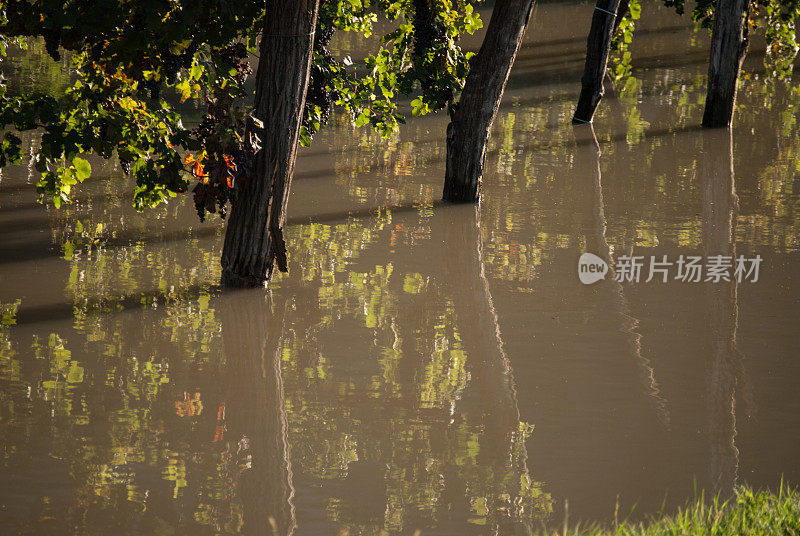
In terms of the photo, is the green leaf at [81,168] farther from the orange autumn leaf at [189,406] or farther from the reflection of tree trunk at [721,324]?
the reflection of tree trunk at [721,324]

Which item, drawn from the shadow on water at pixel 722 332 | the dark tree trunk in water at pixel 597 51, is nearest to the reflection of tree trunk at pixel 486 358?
the shadow on water at pixel 722 332

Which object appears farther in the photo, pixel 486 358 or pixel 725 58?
pixel 725 58

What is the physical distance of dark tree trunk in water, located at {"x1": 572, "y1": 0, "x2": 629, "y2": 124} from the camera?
553 inches

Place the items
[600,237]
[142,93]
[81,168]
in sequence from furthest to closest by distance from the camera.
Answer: [600,237], [81,168], [142,93]

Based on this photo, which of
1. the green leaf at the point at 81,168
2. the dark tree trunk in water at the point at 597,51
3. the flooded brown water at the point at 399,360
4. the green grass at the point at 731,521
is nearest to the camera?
the green grass at the point at 731,521

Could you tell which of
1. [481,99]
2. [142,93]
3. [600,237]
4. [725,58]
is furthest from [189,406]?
[725,58]

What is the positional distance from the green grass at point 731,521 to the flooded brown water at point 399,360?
18 cm

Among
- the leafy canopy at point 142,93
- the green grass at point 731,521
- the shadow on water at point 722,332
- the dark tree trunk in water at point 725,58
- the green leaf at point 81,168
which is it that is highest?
the dark tree trunk in water at point 725,58

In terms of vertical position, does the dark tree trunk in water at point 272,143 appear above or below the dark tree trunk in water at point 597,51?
below

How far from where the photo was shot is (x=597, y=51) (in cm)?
1428

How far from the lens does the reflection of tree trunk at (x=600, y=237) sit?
602cm

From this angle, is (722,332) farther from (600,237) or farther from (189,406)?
(189,406)

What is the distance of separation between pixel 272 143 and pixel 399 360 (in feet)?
7.17

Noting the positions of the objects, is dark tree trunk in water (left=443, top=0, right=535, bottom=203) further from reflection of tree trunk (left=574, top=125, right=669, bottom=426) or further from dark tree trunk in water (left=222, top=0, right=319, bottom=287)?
dark tree trunk in water (left=222, top=0, right=319, bottom=287)
